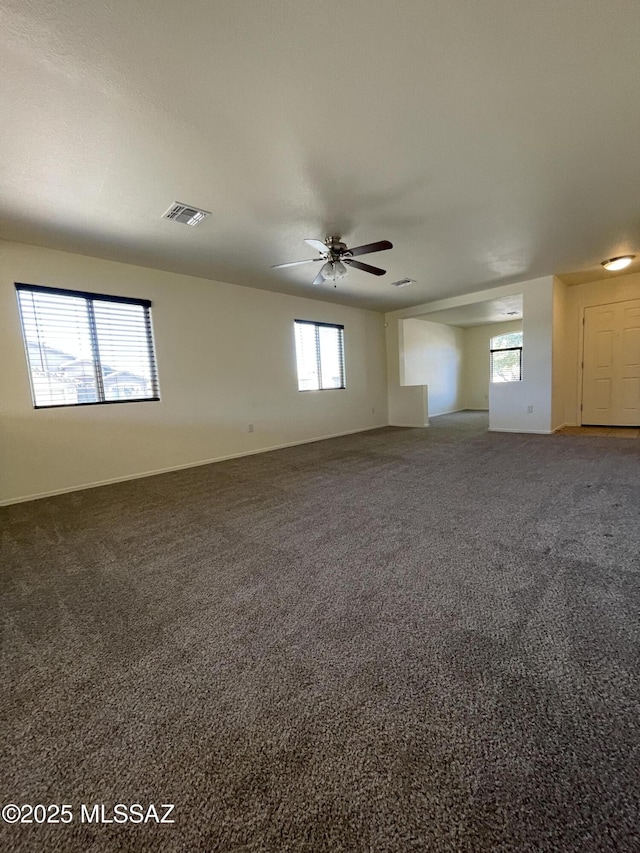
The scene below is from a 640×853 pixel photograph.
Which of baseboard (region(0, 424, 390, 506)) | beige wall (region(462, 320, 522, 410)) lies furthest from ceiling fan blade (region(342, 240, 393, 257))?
beige wall (region(462, 320, 522, 410))

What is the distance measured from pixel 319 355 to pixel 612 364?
16.9ft

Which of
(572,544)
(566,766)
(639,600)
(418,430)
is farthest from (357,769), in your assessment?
(418,430)

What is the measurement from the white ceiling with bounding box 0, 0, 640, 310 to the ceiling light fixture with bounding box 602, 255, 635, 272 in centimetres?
141

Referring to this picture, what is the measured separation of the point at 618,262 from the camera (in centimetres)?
477

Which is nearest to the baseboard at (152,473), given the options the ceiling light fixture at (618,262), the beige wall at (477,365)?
the ceiling light fixture at (618,262)

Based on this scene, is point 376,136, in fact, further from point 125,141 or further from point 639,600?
point 639,600

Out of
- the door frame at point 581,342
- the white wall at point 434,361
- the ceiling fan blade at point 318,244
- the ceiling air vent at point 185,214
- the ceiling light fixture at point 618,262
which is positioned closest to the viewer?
the ceiling air vent at point 185,214

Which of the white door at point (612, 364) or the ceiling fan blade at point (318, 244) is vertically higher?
the ceiling fan blade at point (318, 244)

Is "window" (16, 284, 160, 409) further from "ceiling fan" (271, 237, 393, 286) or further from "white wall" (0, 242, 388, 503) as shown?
"ceiling fan" (271, 237, 393, 286)

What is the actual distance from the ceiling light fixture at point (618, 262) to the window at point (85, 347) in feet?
20.9

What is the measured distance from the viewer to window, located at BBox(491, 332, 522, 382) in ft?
28.0

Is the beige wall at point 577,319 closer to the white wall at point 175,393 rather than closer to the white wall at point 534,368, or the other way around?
the white wall at point 534,368

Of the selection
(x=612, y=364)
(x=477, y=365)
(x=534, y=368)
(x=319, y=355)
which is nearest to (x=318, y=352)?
(x=319, y=355)

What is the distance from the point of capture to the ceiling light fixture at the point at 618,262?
4715 millimetres
